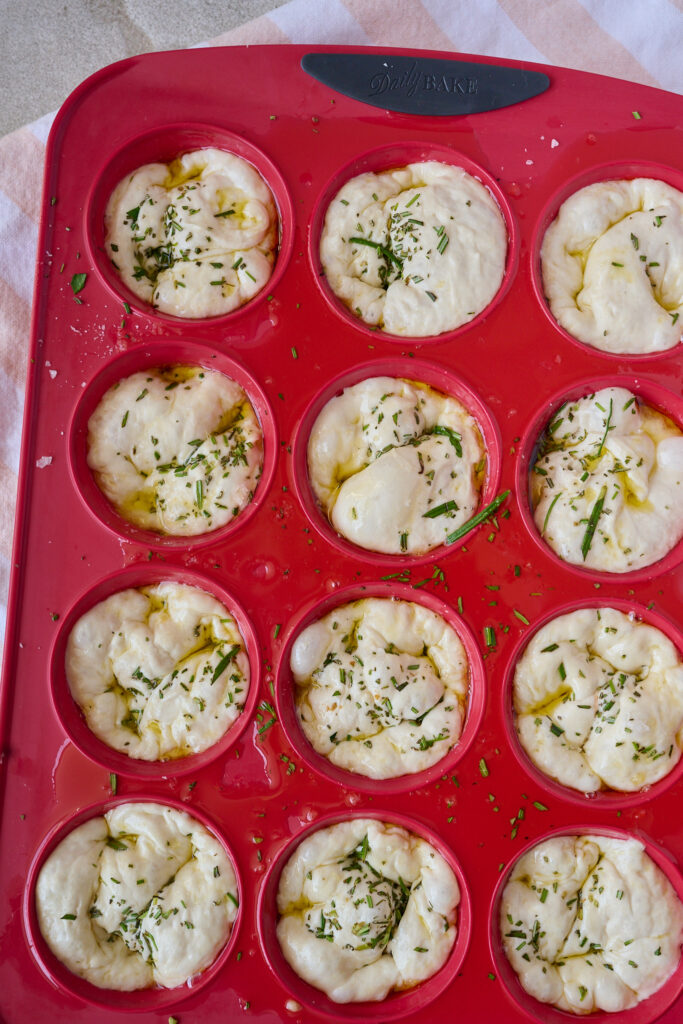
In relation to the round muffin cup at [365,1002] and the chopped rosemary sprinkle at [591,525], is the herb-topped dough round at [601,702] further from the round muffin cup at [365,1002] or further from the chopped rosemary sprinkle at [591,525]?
the round muffin cup at [365,1002]

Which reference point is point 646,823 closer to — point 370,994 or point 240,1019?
point 370,994

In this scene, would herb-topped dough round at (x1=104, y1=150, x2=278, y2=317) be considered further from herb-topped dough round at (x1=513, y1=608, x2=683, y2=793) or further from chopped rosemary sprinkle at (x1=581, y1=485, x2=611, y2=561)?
herb-topped dough round at (x1=513, y1=608, x2=683, y2=793)

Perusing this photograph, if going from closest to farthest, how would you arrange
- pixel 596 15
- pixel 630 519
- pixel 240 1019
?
pixel 240 1019 < pixel 630 519 < pixel 596 15

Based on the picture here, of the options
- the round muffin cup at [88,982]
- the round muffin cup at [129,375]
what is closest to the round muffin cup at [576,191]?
the round muffin cup at [129,375]

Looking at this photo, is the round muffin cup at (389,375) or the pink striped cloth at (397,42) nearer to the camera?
the round muffin cup at (389,375)

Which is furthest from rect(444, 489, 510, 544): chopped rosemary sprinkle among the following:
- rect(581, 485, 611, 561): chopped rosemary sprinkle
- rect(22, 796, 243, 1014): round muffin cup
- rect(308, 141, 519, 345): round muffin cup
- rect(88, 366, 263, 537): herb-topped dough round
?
rect(22, 796, 243, 1014): round muffin cup

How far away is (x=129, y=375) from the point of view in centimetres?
263

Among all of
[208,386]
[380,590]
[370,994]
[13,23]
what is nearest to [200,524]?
[208,386]

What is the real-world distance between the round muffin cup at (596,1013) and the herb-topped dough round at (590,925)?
2cm

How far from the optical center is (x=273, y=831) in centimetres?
244

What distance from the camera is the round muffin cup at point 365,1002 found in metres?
2.40

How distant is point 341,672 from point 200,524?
2.09ft

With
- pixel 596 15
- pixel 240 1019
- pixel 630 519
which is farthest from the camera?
pixel 596 15

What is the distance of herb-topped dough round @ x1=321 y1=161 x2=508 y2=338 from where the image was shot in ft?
8.52
